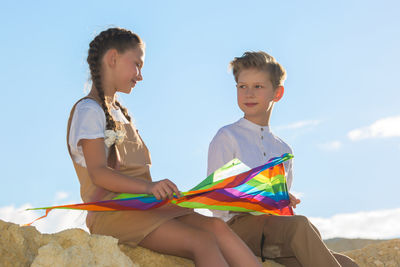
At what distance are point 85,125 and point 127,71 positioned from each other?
522 mm

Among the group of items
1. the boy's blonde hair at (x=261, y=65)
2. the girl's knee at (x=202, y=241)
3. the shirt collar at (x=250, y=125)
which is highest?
the boy's blonde hair at (x=261, y=65)

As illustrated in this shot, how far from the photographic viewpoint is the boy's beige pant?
3.48 metres

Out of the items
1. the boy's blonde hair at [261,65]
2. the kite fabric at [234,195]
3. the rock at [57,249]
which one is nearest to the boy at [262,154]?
the boy's blonde hair at [261,65]

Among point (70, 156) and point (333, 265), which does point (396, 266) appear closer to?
point (333, 265)

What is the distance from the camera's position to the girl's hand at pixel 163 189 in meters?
2.87

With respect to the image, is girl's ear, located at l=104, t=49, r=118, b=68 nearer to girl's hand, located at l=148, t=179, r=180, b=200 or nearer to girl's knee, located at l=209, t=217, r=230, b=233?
girl's hand, located at l=148, t=179, r=180, b=200

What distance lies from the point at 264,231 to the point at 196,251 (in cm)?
103

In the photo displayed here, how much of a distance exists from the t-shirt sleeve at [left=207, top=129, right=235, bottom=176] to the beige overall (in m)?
0.64

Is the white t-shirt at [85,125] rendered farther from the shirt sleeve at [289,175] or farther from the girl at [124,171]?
the shirt sleeve at [289,175]

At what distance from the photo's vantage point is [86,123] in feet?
10.3

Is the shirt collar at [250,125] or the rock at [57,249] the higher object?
the shirt collar at [250,125]

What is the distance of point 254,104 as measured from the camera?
423cm

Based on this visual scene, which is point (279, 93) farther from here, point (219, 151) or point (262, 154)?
point (219, 151)

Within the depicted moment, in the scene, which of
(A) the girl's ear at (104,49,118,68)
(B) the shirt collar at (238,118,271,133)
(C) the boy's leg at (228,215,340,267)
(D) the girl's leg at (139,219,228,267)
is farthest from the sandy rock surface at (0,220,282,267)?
(B) the shirt collar at (238,118,271,133)
